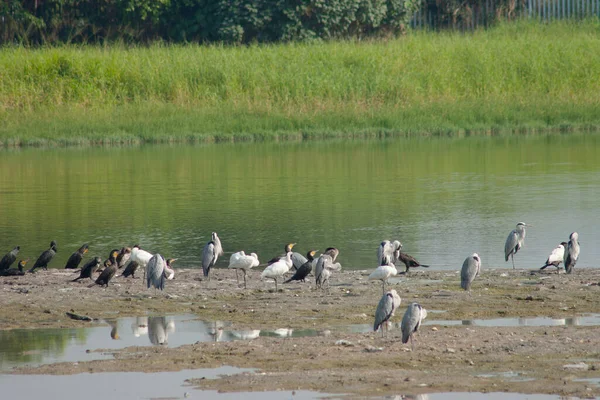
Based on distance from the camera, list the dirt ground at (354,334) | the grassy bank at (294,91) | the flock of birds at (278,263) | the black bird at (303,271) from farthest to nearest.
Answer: the grassy bank at (294,91), the black bird at (303,271), the flock of birds at (278,263), the dirt ground at (354,334)

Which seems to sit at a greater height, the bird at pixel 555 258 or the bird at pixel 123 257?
the bird at pixel 123 257

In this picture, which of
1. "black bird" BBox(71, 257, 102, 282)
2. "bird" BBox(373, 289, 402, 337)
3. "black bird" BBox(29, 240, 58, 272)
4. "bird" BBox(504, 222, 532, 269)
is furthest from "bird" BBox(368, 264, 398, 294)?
"black bird" BBox(29, 240, 58, 272)

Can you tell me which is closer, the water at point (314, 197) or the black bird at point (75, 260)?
the black bird at point (75, 260)

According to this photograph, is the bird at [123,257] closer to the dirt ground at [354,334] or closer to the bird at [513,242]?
the dirt ground at [354,334]

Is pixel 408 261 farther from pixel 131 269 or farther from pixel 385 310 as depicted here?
pixel 385 310

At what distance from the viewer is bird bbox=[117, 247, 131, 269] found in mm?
13055

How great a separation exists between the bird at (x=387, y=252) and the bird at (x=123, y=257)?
302 cm

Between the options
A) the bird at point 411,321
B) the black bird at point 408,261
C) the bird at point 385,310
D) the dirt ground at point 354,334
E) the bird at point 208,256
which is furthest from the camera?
the black bird at point 408,261

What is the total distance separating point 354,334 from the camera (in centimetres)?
957

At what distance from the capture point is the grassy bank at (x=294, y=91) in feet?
105

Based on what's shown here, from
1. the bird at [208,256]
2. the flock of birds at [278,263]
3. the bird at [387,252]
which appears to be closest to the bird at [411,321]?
the flock of birds at [278,263]

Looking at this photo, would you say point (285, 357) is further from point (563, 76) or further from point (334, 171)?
point (563, 76)

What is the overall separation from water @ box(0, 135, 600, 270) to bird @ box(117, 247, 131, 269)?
787mm

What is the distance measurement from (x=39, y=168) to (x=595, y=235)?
14.7 meters
